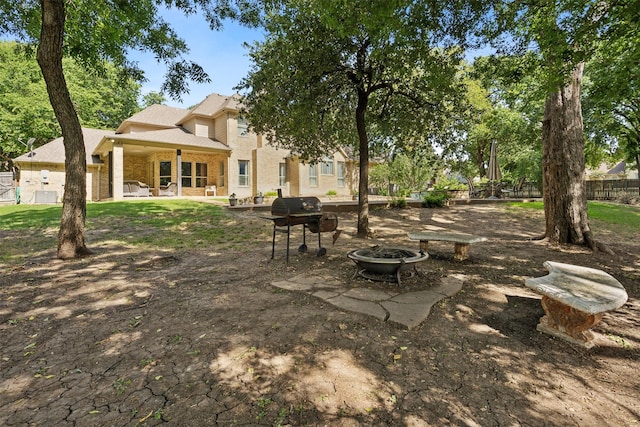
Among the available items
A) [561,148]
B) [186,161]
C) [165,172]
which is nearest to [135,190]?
[165,172]

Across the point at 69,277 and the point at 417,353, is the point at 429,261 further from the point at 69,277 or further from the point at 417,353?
the point at 69,277

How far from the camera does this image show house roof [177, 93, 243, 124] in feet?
68.6

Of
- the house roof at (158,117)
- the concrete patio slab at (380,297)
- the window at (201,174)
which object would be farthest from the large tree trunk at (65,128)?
the house roof at (158,117)

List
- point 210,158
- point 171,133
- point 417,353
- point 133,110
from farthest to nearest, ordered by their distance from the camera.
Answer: point 133,110, point 210,158, point 171,133, point 417,353

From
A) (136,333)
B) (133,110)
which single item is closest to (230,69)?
(136,333)

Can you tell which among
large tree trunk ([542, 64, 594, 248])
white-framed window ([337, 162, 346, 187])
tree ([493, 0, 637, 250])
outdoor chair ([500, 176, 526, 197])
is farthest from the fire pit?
outdoor chair ([500, 176, 526, 197])

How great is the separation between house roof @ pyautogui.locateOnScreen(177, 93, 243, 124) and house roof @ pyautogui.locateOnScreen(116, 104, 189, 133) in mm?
891

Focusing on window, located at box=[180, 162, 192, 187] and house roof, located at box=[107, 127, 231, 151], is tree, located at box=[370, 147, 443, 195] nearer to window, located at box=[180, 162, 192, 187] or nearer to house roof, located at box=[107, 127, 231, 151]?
house roof, located at box=[107, 127, 231, 151]

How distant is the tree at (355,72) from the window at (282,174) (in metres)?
11.8

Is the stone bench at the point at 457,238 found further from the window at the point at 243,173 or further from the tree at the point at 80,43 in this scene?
the window at the point at 243,173

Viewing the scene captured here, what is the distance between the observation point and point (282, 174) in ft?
77.6

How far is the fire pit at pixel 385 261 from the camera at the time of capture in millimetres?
4574

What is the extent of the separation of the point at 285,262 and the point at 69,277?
3.71 m

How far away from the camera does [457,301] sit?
4305 mm
